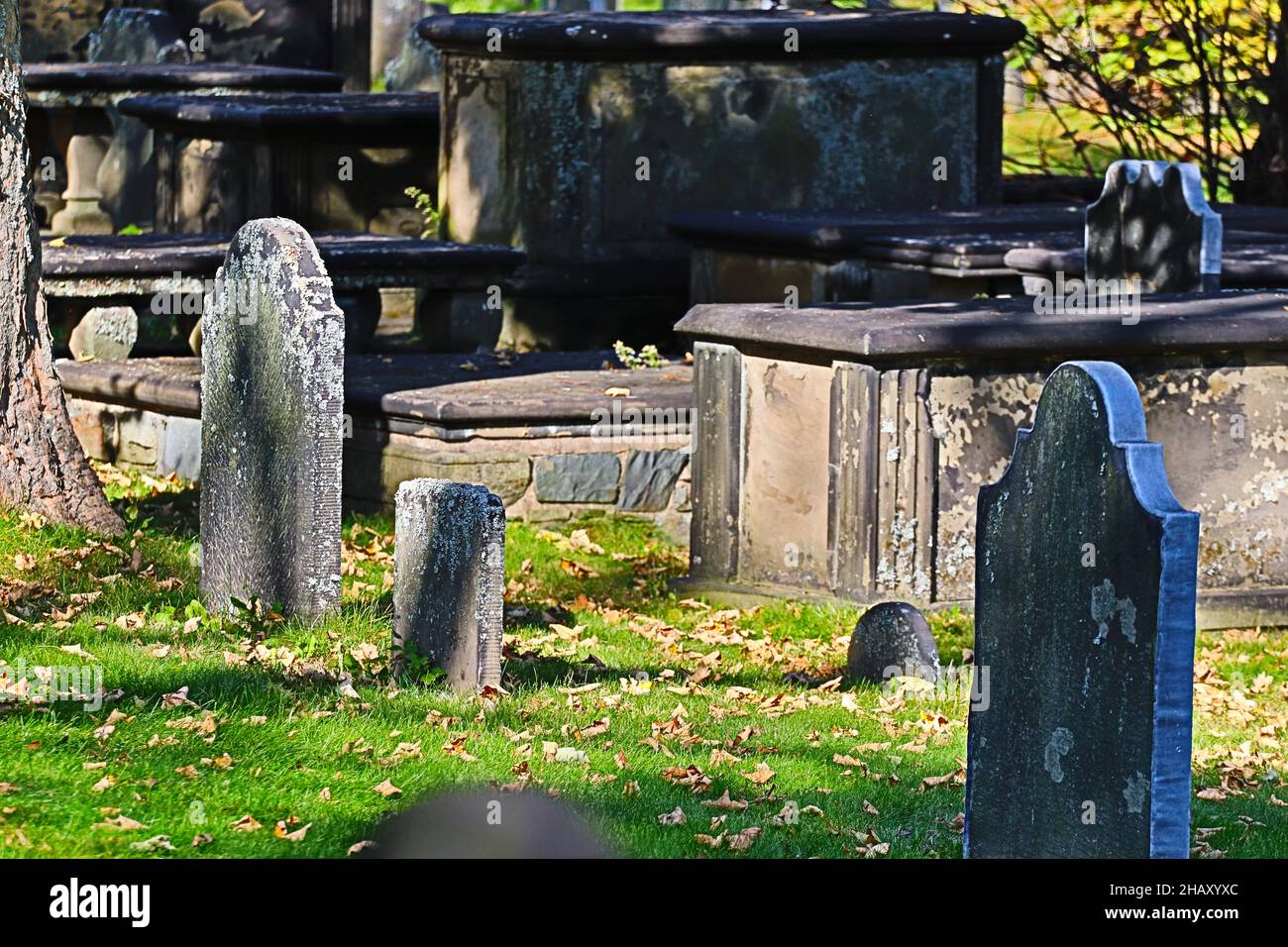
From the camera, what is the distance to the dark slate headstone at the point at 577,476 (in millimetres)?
10953

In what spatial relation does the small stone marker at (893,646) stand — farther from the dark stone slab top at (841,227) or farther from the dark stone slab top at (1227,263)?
the dark stone slab top at (841,227)

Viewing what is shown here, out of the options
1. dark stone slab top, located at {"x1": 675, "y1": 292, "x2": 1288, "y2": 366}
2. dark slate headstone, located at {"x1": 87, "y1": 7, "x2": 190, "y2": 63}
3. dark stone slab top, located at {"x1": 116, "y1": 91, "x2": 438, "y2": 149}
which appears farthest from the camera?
dark slate headstone, located at {"x1": 87, "y1": 7, "x2": 190, "y2": 63}

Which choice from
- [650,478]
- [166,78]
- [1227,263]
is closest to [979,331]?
[650,478]

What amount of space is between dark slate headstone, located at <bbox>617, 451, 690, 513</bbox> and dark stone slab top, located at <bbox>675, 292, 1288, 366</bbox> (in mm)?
1260

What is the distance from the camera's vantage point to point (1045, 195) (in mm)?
16125

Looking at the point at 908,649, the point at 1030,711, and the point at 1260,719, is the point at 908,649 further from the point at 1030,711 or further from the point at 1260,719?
the point at 1030,711

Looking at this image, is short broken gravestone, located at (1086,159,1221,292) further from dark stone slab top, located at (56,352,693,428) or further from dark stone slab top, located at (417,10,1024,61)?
dark stone slab top, located at (417,10,1024,61)

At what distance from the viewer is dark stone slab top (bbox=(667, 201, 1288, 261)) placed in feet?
42.0

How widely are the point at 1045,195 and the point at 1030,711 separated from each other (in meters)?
11.3

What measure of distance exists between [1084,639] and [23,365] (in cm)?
554

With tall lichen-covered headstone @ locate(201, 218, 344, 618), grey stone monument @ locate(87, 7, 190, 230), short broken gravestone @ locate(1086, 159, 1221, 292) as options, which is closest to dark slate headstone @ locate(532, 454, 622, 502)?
short broken gravestone @ locate(1086, 159, 1221, 292)

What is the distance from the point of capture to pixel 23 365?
9.30m

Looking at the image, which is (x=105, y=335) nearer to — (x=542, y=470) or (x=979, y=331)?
(x=542, y=470)

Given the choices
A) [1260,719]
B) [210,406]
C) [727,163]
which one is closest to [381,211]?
[727,163]
